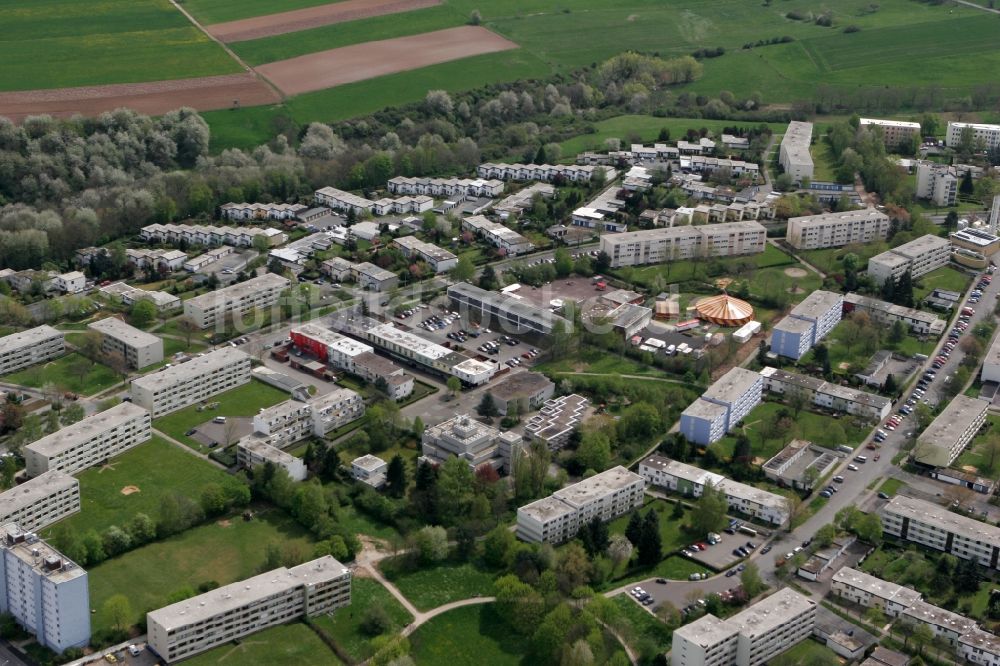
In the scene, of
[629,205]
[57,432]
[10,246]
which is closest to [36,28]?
[10,246]

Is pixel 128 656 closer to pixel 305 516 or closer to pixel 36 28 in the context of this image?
pixel 305 516

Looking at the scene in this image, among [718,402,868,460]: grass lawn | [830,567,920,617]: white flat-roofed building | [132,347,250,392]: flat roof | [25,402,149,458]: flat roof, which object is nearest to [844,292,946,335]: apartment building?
[718,402,868,460]: grass lawn

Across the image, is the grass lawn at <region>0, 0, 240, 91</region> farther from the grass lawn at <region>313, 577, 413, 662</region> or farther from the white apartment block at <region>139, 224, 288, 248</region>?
the grass lawn at <region>313, 577, 413, 662</region>

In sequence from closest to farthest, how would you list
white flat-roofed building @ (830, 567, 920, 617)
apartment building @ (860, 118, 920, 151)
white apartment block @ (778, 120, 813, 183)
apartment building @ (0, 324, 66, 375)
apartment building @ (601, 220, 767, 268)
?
white flat-roofed building @ (830, 567, 920, 617)
apartment building @ (0, 324, 66, 375)
apartment building @ (601, 220, 767, 268)
white apartment block @ (778, 120, 813, 183)
apartment building @ (860, 118, 920, 151)

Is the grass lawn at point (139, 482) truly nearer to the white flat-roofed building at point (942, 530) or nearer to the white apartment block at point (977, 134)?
the white flat-roofed building at point (942, 530)

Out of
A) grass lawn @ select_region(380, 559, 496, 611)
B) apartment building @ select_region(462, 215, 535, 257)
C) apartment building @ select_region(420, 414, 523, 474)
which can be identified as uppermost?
apartment building @ select_region(462, 215, 535, 257)

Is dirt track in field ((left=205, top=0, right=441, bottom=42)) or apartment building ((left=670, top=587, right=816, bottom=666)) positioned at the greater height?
dirt track in field ((left=205, top=0, right=441, bottom=42))

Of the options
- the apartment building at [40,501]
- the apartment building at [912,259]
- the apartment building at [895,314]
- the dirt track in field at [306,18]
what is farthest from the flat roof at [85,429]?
the dirt track in field at [306,18]

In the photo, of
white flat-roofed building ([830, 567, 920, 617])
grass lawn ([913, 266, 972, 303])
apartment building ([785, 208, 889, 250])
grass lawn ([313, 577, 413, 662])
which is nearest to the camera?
grass lawn ([313, 577, 413, 662])
